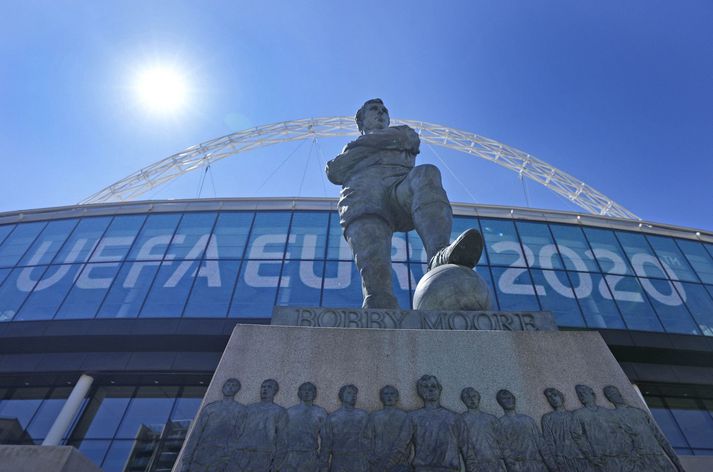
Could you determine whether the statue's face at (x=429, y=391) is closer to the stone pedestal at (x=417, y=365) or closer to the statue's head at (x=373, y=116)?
the stone pedestal at (x=417, y=365)

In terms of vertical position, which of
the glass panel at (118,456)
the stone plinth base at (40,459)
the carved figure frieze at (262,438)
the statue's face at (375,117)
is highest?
the statue's face at (375,117)

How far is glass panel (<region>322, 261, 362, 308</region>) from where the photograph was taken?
19.1 meters

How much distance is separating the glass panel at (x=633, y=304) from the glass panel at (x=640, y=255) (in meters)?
1.07

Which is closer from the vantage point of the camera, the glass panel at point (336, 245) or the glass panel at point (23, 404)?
the glass panel at point (23, 404)

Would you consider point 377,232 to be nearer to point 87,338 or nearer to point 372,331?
point 372,331

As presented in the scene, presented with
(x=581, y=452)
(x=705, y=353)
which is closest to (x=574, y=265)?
(x=705, y=353)

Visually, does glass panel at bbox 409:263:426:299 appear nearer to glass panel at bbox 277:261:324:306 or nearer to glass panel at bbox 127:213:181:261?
glass panel at bbox 277:261:324:306

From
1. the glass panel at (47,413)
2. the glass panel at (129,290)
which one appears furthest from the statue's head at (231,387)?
the glass panel at (47,413)

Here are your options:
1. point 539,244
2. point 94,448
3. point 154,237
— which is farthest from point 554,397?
point 154,237

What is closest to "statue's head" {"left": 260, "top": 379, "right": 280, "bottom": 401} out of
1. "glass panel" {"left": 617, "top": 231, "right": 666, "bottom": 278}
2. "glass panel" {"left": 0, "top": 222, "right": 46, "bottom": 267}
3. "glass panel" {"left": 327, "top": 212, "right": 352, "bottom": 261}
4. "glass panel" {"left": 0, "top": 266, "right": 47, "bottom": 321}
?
"glass panel" {"left": 327, "top": 212, "right": 352, "bottom": 261}

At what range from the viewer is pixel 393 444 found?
284 centimetres

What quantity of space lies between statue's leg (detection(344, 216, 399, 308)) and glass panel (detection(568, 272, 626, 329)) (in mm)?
17562

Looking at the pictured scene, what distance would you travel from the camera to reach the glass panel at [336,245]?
20844mm

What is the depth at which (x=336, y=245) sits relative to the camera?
21.3 meters
